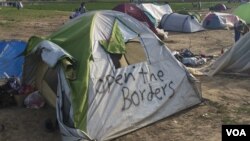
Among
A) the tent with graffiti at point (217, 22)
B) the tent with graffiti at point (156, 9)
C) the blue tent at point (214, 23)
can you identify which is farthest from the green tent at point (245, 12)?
the tent with graffiti at point (156, 9)

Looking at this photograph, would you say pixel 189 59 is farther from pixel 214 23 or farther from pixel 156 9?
pixel 156 9

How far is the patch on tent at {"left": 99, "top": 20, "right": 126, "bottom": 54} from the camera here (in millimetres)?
9515

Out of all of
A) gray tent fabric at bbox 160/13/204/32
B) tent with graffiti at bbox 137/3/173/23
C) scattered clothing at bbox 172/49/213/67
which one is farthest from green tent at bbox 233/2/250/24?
scattered clothing at bbox 172/49/213/67

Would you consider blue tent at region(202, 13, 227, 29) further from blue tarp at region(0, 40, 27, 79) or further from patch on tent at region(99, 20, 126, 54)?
patch on tent at region(99, 20, 126, 54)

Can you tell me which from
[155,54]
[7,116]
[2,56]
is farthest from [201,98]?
[2,56]

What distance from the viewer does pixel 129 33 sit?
1013cm

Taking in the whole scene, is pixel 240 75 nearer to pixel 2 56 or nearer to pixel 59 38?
pixel 59 38

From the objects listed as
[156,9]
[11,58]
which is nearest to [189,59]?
[11,58]

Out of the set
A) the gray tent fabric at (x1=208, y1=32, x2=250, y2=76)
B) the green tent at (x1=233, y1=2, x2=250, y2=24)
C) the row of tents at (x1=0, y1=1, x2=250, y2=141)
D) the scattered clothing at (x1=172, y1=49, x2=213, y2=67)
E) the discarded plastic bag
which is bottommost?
the green tent at (x1=233, y1=2, x2=250, y2=24)

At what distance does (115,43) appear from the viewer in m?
9.73

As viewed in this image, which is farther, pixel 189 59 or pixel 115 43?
pixel 189 59

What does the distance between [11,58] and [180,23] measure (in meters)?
15.7

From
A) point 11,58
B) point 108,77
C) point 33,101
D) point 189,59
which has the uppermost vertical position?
point 108,77

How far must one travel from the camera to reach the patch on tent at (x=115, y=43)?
9.51 m
